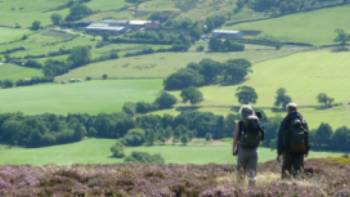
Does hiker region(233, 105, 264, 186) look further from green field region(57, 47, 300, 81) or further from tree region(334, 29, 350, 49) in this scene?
tree region(334, 29, 350, 49)

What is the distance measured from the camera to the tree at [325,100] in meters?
131

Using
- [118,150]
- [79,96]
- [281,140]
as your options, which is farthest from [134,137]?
[281,140]

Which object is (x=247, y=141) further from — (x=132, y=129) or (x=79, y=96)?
(x=79, y=96)

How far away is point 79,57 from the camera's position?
17188 centimetres

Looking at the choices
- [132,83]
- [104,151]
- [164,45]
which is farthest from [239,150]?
[164,45]

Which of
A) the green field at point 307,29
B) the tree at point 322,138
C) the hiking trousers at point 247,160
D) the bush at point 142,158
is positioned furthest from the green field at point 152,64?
the hiking trousers at point 247,160

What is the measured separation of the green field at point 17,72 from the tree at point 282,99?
40.5 meters

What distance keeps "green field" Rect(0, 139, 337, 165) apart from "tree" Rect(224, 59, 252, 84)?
40.8 m

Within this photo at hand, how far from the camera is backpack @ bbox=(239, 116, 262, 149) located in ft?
89.8

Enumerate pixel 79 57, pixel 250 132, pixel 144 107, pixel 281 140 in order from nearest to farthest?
pixel 250 132 < pixel 281 140 < pixel 144 107 < pixel 79 57

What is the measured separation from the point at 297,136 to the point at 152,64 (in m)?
137

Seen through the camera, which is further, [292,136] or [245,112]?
[292,136]

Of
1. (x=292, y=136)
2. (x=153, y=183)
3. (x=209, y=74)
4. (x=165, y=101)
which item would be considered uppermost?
(x=292, y=136)

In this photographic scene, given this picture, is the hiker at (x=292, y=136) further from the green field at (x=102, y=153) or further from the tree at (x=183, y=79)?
the tree at (x=183, y=79)
